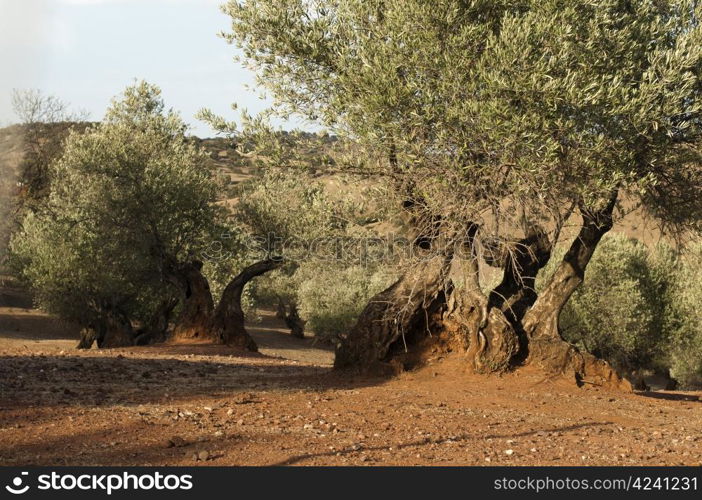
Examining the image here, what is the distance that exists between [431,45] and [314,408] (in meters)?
6.43

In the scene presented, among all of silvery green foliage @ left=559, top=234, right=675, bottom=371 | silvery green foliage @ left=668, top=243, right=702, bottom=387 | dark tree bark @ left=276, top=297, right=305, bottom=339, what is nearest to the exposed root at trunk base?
silvery green foliage @ left=559, top=234, right=675, bottom=371

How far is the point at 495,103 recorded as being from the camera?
468 inches

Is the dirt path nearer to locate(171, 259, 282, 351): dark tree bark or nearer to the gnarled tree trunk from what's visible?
locate(171, 259, 282, 351): dark tree bark

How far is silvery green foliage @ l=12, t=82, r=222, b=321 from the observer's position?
26.2 m

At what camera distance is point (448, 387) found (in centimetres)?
1516

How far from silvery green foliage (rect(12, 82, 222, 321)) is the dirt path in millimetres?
8916

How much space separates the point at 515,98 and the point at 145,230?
1721 cm

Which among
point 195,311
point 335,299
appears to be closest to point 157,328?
point 195,311

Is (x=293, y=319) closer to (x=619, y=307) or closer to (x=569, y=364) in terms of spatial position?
(x=619, y=307)

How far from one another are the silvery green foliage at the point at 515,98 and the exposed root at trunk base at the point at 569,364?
339 cm

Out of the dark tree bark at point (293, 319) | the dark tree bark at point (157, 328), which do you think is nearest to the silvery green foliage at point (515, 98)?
the dark tree bark at point (157, 328)

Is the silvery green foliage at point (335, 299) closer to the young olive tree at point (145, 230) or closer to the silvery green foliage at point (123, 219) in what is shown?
the silvery green foliage at point (123, 219)

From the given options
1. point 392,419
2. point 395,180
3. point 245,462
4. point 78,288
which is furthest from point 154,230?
point 245,462

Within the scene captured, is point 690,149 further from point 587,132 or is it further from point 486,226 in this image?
point 486,226
